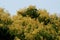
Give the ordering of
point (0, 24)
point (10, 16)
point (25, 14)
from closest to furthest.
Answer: point (0, 24) → point (10, 16) → point (25, 14)

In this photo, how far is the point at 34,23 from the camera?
45.6 ft

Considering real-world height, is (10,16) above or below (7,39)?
above

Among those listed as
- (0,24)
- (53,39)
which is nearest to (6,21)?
(0,24)

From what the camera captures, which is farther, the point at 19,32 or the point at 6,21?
the point at 6,21

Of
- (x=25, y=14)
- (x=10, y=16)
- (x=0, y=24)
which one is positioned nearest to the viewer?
(x=0, y=24)

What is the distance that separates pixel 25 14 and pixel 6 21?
2.25m

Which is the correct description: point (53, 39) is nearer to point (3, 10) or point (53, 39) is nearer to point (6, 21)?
point (6, 21)

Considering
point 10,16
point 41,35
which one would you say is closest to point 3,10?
point 10,16

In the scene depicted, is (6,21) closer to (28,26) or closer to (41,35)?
(28,26)

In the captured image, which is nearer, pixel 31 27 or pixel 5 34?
pixel 31 27

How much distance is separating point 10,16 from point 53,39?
316cm

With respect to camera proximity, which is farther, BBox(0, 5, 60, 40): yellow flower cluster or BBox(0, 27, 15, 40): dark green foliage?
BBox(0, 27, 15, 40): dark green foliage

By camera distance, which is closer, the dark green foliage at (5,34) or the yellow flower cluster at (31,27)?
the yellow flower cluster at (31,27)

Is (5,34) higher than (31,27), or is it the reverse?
(31,27)
